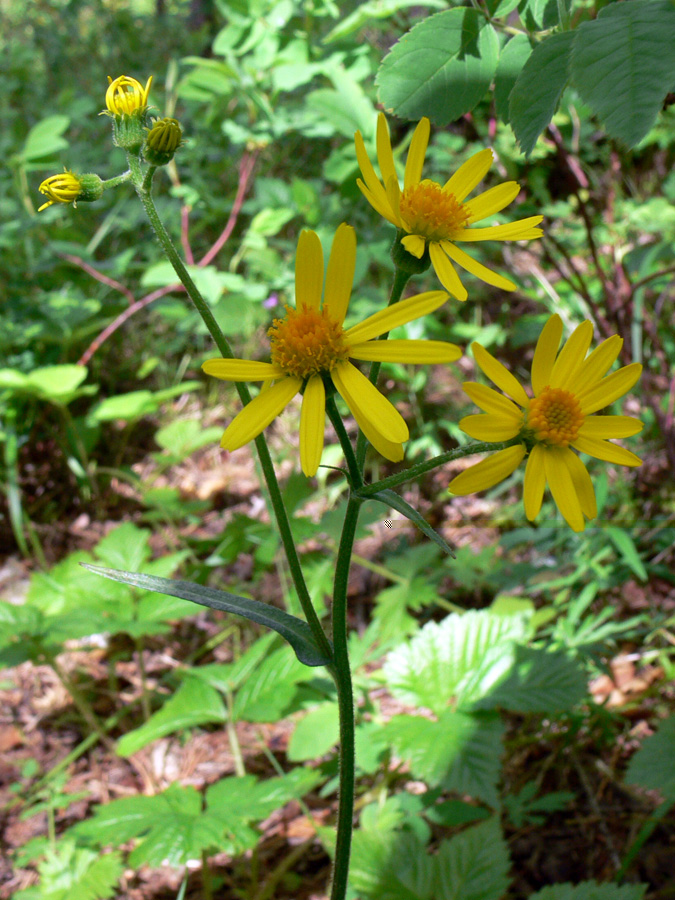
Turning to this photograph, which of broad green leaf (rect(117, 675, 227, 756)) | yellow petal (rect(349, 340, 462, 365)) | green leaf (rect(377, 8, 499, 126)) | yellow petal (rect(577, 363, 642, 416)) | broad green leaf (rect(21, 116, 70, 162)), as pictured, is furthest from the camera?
broad green leaf (rect(21, 116, 70, 162))

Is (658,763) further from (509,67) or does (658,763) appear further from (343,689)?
(509,67)

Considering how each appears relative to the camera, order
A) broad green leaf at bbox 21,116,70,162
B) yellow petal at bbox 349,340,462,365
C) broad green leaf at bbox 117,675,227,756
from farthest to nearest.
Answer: broad green leaf at bbox 21,116,70,162 < broad green leaf at bbox 117,675,227,756 < yellow petal at bbox 349,340,462,365

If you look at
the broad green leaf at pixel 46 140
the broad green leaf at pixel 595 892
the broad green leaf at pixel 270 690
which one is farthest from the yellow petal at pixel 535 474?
the broad green leaf at pixel 46 140

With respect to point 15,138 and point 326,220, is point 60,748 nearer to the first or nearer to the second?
point 326,220

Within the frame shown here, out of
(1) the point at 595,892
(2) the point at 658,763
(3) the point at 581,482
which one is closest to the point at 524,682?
(2) the point at 658,763

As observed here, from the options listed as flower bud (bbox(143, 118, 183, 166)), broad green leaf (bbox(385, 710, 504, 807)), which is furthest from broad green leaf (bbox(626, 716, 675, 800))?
A: flower bud (bbox(143, 118, 183, 166))

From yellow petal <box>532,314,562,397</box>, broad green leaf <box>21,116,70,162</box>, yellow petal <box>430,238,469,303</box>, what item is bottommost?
yellow petal <box>532,314,562,397</box>

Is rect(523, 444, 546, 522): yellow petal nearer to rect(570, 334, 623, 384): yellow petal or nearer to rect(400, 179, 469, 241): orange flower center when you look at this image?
rect(570, 334, 623, 384): yellow petal
